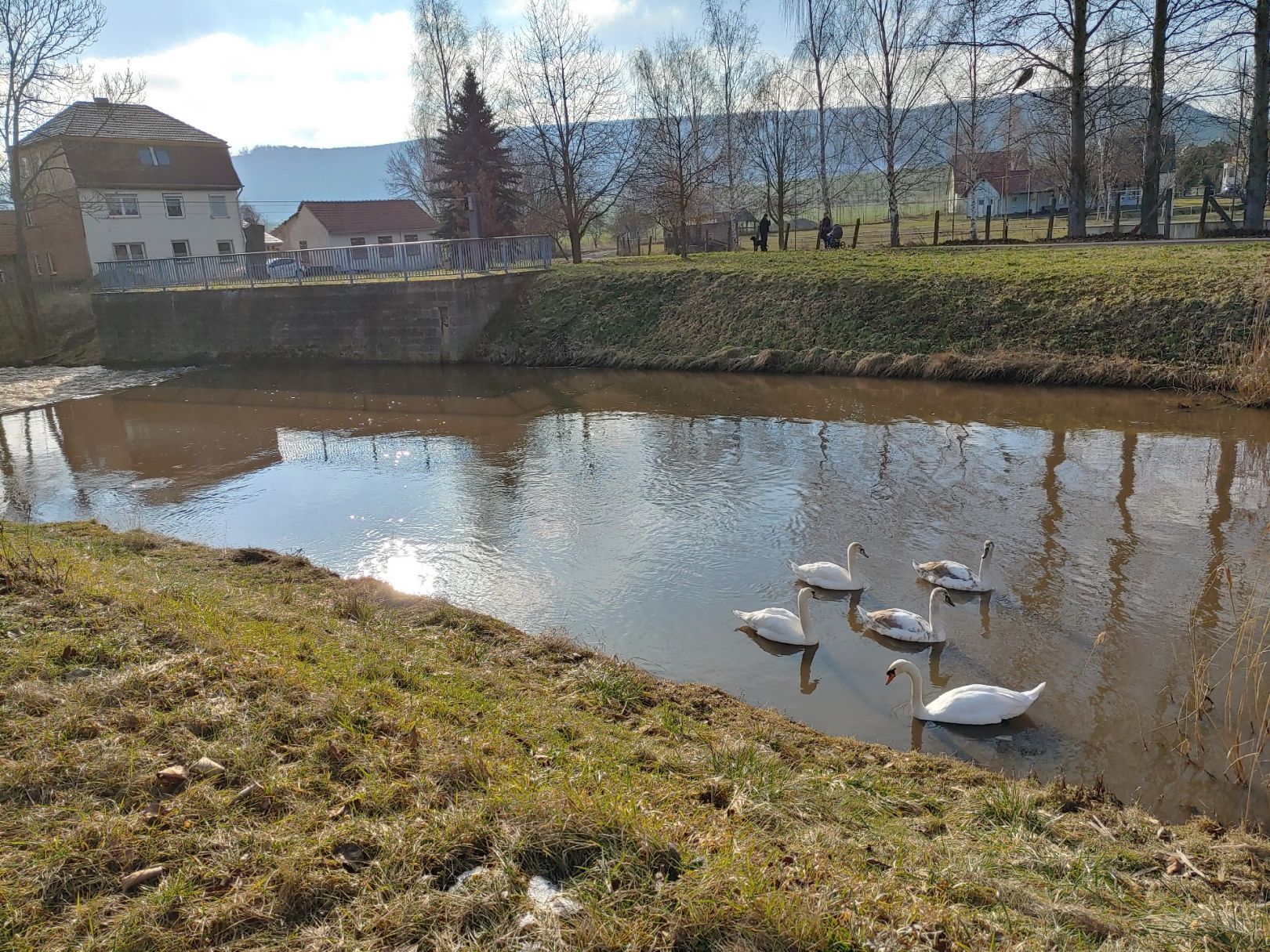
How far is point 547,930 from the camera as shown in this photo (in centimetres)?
284

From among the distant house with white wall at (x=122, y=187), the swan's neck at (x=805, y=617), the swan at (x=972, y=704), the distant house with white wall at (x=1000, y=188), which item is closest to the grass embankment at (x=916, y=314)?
the swan's neck at (x=805, y=617)

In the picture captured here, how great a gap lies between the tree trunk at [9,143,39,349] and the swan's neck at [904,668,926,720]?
35.2 m

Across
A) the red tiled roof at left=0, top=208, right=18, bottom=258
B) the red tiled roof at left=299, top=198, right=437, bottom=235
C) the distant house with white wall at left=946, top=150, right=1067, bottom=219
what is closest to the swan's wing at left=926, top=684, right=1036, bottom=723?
the red tiled roof at left=0, top=208, right=18, bottom=258

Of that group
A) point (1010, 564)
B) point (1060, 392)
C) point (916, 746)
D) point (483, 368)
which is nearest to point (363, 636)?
point (916, 746)

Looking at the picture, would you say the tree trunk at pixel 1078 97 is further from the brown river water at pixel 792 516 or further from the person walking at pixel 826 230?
the brown river water at pixel 792 516

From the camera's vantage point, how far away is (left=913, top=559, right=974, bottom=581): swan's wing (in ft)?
26.6

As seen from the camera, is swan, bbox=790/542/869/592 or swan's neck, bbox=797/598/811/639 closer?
swan's neck, bbox=797/598/811/639

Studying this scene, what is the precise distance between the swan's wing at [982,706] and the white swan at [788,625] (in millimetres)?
Answer: 1454

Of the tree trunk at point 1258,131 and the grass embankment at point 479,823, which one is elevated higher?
the tree trunk at point 1258,131

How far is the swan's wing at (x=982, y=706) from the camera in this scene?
234 inches

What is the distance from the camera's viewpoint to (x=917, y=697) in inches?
243

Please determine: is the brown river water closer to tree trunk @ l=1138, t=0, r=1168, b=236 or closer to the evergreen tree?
tree trunk @ l=1138, t=0, r=1168, b=236

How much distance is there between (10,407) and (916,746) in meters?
25.6

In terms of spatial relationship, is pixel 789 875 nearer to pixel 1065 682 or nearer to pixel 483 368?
pixel 1065 682
